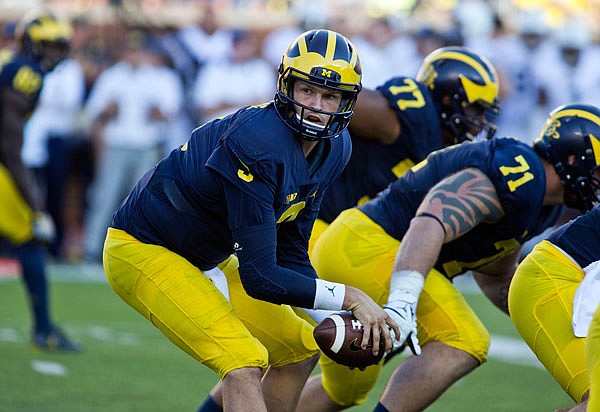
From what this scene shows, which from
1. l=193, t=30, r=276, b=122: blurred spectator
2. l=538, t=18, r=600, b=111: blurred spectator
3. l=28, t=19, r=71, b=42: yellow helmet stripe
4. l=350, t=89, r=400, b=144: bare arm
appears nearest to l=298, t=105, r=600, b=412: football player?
l=350, t=89, r=400, b=144: bare arm

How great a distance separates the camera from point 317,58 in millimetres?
3732

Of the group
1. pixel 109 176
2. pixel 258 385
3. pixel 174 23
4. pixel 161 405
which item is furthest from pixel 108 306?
pixel 258 385

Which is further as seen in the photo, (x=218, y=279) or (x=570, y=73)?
(x=570, y=73)

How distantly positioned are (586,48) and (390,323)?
782cm

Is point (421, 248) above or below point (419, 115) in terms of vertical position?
below

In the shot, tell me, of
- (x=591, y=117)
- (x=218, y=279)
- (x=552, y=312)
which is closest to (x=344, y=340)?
(x=218, y=279)

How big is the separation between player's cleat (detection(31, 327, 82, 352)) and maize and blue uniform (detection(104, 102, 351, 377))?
278 centimetres

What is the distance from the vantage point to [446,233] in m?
4.12

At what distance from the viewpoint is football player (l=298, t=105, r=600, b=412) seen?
4.13m

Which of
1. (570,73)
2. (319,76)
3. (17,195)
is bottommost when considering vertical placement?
(17,195)

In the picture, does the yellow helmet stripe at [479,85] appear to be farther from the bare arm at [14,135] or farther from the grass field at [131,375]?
the bare arm at [14,135]

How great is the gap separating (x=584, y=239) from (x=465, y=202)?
48 cm

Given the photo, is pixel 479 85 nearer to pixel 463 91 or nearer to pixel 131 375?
pixel 463 91

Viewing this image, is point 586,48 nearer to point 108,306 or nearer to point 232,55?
point 232,55
